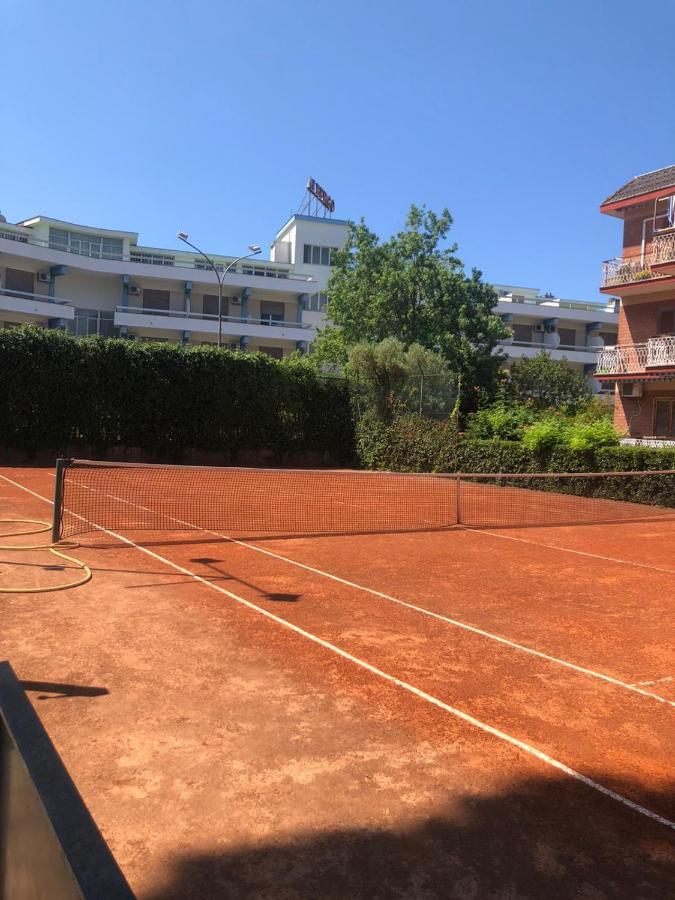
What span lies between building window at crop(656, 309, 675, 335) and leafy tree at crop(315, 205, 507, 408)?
8732 millimetres

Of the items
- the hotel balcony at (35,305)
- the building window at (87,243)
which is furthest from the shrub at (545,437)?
the building window at (87,243)

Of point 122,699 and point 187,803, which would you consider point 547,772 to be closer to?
point 187,803

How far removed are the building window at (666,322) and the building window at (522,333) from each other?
2758 centimetres

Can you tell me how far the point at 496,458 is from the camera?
21.9 m

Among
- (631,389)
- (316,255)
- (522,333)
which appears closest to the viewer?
(631,389)

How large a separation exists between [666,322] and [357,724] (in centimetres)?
2843

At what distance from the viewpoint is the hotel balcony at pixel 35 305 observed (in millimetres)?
40656

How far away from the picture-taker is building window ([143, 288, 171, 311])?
4756 cm

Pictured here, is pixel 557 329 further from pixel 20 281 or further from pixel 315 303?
pixel 20 281

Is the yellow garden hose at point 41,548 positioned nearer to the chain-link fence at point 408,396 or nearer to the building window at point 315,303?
the chain-link fence at point 408,396

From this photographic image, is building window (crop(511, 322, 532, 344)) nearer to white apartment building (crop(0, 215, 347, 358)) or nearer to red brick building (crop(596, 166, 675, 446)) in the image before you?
white apartment building (crop(0, 215, 347, 358))

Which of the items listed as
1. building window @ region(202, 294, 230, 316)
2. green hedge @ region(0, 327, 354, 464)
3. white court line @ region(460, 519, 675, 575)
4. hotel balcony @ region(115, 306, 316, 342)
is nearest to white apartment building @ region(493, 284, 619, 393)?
hotel balcony @ region(115, 306, 316, 342)

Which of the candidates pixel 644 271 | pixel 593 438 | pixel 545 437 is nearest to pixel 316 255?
pixel 644 271

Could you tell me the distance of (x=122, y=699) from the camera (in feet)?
15.4
